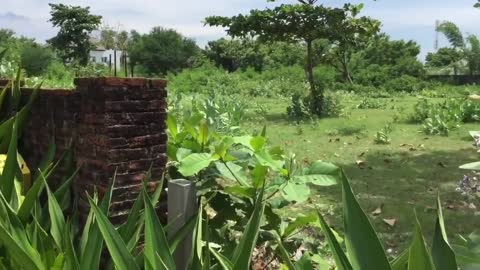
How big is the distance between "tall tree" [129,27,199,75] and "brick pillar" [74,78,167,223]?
4788cm

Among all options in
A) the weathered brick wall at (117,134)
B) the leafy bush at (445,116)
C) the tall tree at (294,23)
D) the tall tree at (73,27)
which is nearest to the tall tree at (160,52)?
the tall tree at (73,27)

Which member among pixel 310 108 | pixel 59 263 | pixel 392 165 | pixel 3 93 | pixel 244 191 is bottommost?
pixel 392 165

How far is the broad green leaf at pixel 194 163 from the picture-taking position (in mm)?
2518

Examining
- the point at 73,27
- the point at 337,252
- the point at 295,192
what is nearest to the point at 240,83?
the point at 295,192

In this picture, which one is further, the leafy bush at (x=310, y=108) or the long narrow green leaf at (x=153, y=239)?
the leafy bush at (x=310, y=108)

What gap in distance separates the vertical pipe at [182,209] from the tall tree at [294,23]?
35.1ft

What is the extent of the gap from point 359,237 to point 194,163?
4.56 feet

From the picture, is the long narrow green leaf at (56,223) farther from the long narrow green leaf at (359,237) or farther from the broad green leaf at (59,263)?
the long narrow green leaf at (359,237)

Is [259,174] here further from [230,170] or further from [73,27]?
[73,27]

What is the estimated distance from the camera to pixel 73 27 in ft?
180

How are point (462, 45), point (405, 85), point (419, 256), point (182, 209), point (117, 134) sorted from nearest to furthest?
point (419, 256), point (182, 209), point (117, 134), point (405, 85), point (462, 45)

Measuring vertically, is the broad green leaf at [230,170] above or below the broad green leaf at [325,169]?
below

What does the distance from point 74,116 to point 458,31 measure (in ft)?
120

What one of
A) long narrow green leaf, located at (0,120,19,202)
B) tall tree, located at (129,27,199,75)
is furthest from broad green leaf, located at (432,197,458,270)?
tall tree, located at (129,27,199,75)
